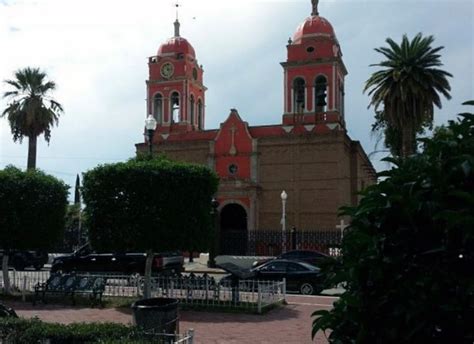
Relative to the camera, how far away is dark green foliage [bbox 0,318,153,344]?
24.4ft

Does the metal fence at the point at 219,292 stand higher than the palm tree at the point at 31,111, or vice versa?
the palm tree at the point at 31,111

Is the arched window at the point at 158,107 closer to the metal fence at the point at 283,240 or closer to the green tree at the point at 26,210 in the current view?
the metal fence at the point at 283,240

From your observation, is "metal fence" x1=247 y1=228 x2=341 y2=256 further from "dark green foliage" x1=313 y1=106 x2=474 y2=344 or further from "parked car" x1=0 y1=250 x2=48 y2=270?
"dark green foliage" x1=313 y1=106 x2=474 y2=344

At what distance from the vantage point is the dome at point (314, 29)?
42.5 metres

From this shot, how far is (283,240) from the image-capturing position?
36.2 m

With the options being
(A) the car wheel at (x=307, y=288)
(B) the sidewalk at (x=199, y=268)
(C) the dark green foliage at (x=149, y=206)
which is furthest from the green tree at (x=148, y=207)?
(B) the sidewalk at (x=199, y=268)

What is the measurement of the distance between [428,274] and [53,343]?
598 cm

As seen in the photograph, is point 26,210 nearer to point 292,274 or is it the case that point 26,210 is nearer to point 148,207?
point 148,207

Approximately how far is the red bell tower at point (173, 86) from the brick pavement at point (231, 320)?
3180 cm

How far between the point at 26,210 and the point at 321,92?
28.5 m

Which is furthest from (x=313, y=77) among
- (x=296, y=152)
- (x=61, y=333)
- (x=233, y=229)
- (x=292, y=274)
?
(x=61, y=333)

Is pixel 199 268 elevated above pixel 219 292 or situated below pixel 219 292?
below

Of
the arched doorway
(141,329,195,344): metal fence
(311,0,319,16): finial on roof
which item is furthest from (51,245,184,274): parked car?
(311,0,319,16): finial on roof

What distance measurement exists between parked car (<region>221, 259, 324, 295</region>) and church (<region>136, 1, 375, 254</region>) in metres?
18.2
